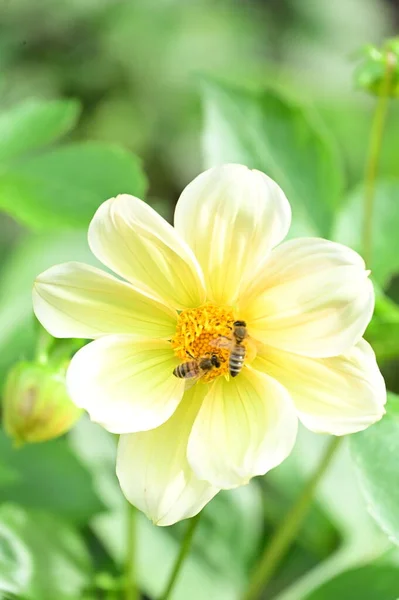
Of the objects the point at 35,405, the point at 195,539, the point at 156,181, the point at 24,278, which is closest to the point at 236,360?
the point at 35,405

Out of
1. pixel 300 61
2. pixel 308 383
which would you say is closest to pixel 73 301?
pixel 308 383

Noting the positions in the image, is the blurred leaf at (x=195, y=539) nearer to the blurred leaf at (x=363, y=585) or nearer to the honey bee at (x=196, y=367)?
the blurred leaf at (x=363, y=585)

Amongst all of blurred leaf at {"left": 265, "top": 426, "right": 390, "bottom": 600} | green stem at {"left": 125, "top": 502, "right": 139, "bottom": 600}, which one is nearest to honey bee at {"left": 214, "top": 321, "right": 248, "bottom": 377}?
green stem at {"left": 125, "top": 502, "right": 139, "bottom": 600}

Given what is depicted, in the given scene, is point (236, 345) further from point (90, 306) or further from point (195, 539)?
point (195, 539)

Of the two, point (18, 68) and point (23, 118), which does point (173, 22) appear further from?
point (23, 118)

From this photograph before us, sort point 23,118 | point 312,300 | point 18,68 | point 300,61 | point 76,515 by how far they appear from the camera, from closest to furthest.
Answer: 1. point 312,300
2. point 76,515
3. point 23,118
4. point 18,68
5. point 300,61

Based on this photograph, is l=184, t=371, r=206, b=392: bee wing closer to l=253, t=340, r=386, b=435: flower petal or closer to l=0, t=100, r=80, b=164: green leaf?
l=253, t=340, r=386, b=435: flower petal
